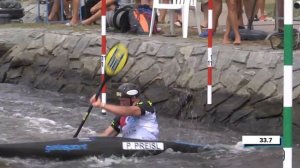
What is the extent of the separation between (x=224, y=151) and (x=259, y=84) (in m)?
1.34

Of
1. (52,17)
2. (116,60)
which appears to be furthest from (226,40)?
(52,17)

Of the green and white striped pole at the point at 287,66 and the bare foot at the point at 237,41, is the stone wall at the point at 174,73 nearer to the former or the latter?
the bare foot at the point at 237,41

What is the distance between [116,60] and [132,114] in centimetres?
67

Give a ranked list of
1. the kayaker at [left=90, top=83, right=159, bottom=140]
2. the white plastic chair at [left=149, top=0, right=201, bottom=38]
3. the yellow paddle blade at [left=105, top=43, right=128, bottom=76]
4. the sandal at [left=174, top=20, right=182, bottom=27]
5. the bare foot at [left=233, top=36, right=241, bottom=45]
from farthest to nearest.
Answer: the sandal at [left=174, top=20, right=182, bottom=27]
the white plastic chair at [left=149, top=0, right=201, bottom=38]
the bare foot at [left=233, top=36, right=241, bottom=45]
the yellow paddle blade at [left=105, top=43, right=128, bottom=76]
the kayaker at [left=90, top=83, right=159, bottom=140]

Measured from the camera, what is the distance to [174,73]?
409 inches

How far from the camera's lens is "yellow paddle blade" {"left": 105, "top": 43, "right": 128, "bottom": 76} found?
792cm

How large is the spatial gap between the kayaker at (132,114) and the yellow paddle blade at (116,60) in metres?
0.23

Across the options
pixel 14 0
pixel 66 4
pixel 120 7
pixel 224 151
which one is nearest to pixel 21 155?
pixel 224 151

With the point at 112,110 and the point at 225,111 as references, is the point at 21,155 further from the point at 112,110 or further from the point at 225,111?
the point at 225,111

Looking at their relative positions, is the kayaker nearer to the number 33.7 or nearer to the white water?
the white water

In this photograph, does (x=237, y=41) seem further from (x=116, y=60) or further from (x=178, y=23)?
(x=178, y=23)

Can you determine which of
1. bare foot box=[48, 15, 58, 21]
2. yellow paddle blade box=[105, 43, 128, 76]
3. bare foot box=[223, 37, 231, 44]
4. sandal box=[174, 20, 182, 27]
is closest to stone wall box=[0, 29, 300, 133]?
bare foot box=[223, 37, 231, 44]

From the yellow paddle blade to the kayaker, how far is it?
8.9 inches

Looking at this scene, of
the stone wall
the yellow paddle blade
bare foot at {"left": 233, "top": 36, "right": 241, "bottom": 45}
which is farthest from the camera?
bare foot at {"left": 233, "top": 36, "right": 241, "bottom": 45}
